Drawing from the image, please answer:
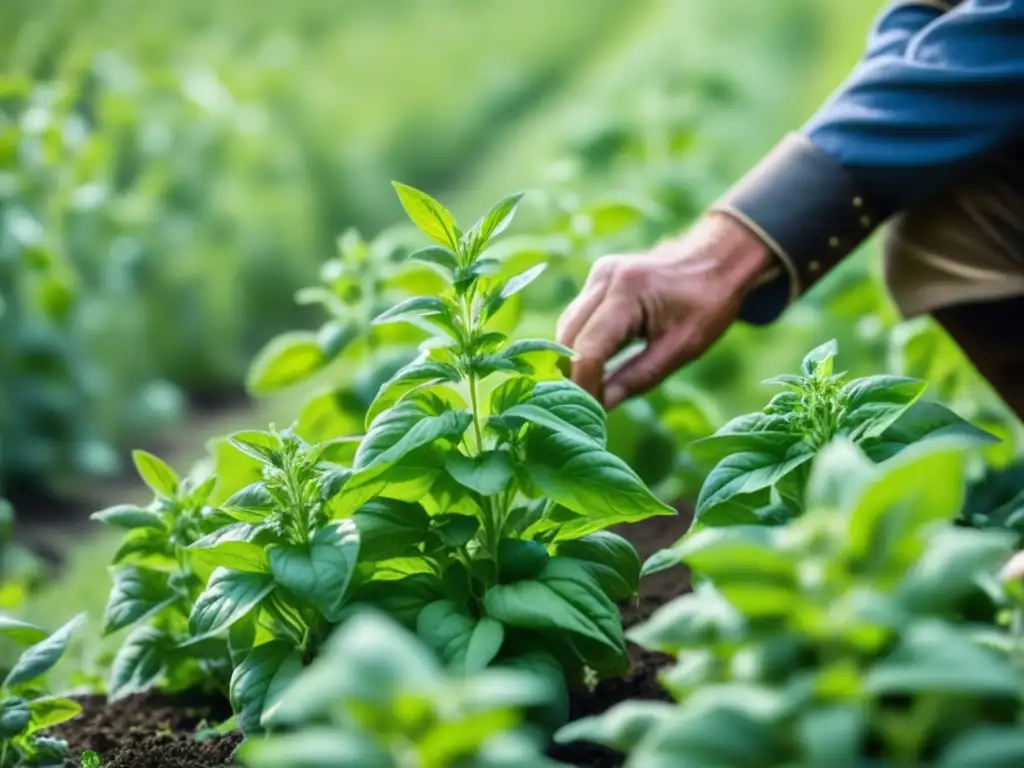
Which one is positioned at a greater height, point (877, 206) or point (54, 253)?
point (54, 253)

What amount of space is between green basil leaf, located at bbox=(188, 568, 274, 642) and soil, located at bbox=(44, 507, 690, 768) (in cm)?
23

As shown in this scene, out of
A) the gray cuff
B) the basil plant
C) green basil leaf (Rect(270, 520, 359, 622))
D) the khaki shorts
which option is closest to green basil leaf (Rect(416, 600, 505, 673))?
the basil plant

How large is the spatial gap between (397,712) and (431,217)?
2.43 ft

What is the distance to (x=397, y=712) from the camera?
1036mm

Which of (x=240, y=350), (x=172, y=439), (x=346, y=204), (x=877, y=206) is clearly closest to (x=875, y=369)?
(x=877, y=206)

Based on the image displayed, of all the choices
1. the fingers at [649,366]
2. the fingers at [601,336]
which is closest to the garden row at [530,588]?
the fingers at [601,336]

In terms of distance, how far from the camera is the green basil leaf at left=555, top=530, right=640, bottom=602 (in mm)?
1681

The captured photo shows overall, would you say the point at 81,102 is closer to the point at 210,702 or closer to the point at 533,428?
the point at 210,702

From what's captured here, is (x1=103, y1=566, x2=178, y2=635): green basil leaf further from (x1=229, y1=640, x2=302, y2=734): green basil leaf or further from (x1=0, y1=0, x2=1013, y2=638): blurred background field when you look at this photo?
(x1=0, y1=0, x2=1013, y2=638): blurred background field

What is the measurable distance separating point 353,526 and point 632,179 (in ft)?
10.0

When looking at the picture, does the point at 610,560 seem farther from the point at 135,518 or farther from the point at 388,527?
the point at 135,518

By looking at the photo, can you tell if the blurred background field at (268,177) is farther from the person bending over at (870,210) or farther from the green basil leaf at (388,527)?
the green basil leaf at (388,527)

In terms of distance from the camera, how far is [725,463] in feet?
5.31

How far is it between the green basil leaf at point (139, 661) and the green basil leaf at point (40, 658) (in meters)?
0.22
